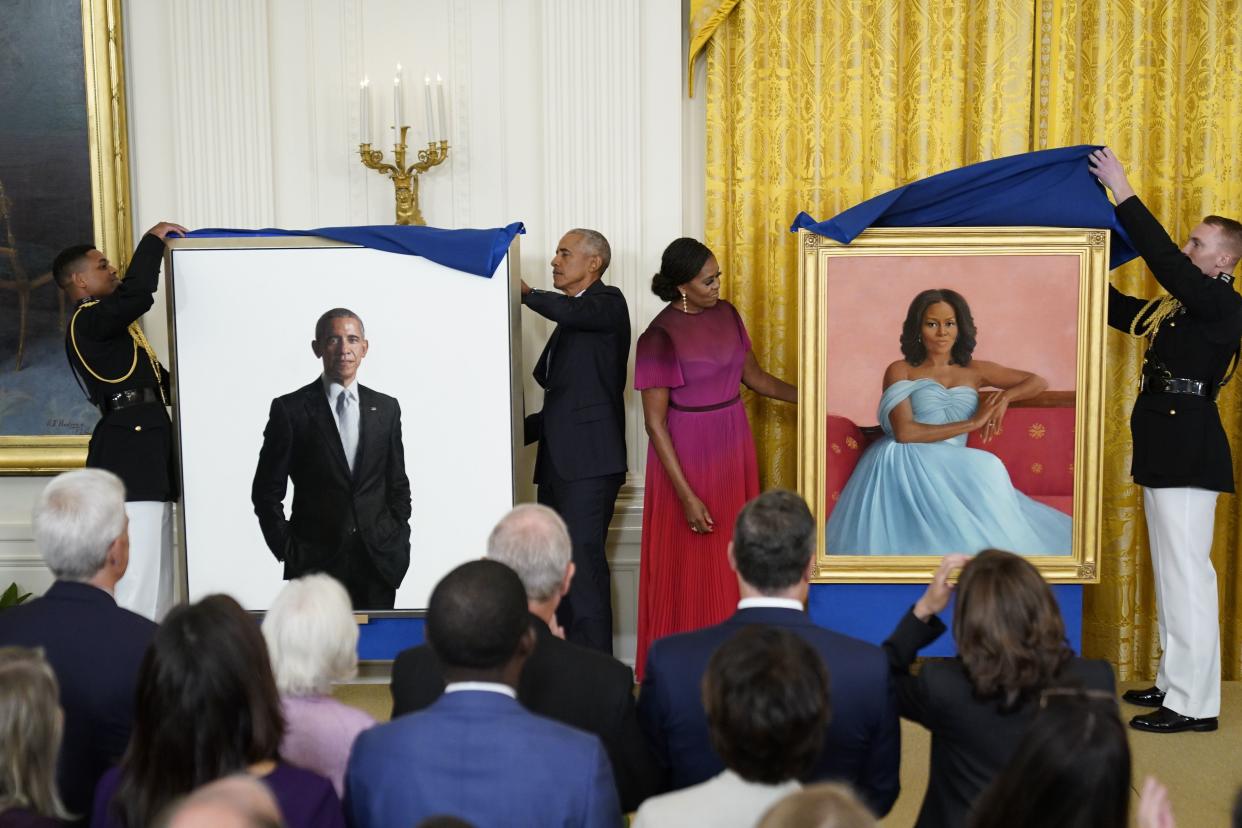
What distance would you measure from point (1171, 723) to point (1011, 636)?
9.51 ft

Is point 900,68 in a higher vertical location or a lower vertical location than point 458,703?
higher

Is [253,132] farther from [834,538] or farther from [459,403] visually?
[834,538]

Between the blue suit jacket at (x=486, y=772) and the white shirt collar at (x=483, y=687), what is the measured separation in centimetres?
3

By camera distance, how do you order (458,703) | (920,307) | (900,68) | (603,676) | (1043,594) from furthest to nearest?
(900,68) → (920,307) → (603,676) → (1043,594) → (458,703)

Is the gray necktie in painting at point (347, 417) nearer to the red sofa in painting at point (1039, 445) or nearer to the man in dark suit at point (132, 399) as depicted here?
the man in dark suit at point (132, 399)

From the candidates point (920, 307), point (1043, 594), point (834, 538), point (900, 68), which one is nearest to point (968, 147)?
point (900, 68)

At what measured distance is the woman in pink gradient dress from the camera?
5.23 meters

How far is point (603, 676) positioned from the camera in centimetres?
260

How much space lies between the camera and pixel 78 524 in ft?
9.55

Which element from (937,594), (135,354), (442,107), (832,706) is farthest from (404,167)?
(832,706)

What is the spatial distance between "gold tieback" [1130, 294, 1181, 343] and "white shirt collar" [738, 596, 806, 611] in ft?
9.87

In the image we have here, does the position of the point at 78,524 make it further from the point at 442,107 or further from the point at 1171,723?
the point at 1171,723

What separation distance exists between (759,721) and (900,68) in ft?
14.0

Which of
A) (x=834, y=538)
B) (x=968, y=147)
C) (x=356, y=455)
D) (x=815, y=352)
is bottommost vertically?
(x=834, y=538)
